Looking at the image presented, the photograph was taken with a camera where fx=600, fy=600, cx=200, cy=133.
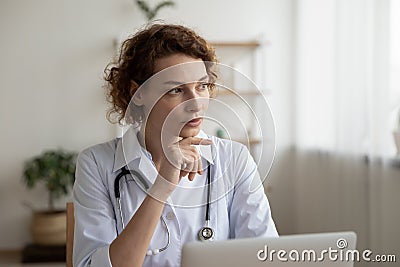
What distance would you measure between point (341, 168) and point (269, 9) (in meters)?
1.56

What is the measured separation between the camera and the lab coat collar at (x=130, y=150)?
1434 millimetres

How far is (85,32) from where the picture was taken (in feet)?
13.9

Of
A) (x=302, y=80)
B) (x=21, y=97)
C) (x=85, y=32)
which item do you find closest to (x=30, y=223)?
(x=21, y=97)

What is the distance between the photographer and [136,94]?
1.36 meters

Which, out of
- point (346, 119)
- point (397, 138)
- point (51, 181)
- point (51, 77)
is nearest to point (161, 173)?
point (397, 138)

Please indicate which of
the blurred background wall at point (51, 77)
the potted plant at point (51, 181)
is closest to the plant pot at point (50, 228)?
the potted plant at point (51, 181)

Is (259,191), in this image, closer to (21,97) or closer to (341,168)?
(341,168)

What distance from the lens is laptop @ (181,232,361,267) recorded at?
0.88 metres

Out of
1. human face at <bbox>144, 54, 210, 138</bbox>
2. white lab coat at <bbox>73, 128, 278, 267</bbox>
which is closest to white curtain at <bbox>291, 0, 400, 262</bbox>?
white lab coat at <bbox>73, 128, 278, 267</bbox>

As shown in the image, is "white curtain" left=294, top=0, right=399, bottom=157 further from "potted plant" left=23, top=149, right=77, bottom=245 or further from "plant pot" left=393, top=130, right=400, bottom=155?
"potted plant" left=23, top=149, right=77, bottom=245

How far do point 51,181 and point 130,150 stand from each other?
258 cm

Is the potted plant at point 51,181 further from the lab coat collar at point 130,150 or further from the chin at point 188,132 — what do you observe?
the chin at point 188,132

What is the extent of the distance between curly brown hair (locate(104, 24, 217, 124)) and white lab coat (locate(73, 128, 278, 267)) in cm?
11

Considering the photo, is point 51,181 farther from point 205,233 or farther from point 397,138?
point 205,233
